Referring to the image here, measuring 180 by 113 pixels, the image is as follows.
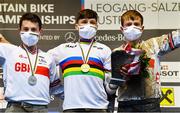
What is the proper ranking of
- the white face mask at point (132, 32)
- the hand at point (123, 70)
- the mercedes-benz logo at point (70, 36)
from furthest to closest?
the mercedes-benz logo at point (70, 36) < the white face mask at point (132, 32) < the hand at point (123, 70)

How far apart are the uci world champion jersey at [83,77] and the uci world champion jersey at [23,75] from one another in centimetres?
12

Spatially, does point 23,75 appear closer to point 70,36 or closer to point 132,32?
point 132,32

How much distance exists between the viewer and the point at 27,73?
290 cm

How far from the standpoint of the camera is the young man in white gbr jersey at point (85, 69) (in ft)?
9.39

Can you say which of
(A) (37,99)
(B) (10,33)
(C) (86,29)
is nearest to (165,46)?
(C) (86,29)

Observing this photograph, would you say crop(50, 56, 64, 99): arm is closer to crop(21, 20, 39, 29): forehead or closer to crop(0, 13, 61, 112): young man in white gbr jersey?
crop(0, 13, 61, 112): young man in white gbr jersey

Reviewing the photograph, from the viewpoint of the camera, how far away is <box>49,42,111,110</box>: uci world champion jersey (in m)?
2.86

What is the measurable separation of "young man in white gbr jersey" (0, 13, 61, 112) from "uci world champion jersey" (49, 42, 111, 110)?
12 cm

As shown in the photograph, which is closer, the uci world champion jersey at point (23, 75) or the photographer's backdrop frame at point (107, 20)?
the uci world champion jersey at point (23, 75)

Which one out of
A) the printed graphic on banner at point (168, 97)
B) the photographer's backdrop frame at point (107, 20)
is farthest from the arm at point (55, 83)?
the printed graphic on banner at point (168, 97)

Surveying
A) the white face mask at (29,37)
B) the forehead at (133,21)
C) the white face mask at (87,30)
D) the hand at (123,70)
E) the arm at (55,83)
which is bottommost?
the arm at (55,83)

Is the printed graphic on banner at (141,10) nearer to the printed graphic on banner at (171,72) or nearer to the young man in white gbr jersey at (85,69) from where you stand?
the printed graphic on banner at (171,72)

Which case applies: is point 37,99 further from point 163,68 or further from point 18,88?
point 163,68

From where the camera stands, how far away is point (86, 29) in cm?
301
